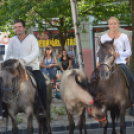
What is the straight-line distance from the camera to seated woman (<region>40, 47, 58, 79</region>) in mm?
13118

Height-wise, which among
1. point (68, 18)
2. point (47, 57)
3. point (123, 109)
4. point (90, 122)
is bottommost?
point (90, 122)

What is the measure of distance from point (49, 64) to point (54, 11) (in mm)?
2591

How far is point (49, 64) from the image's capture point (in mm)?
13367

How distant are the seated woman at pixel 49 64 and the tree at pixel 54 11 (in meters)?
1.80

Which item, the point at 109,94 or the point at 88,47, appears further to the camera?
the point at 88,47

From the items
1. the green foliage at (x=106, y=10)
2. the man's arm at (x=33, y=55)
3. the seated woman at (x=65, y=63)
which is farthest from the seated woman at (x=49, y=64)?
the man's arm at (x=33, y=55)

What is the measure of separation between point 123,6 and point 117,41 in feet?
31.7

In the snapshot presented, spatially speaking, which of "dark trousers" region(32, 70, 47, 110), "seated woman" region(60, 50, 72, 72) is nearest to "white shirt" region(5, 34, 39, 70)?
"dark trousers" region(32, 70, 47, 110)

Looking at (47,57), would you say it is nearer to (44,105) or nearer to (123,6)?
(123,6)

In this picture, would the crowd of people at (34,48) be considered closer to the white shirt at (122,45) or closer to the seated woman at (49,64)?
the white shirt at (122,45)

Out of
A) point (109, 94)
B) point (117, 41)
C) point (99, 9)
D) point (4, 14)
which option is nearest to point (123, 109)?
point (109, 94)

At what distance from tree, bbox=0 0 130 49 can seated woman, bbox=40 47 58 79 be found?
1803mm

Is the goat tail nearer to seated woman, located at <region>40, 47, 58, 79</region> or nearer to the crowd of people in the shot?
the crowd of people

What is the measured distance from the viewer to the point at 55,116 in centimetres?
929
